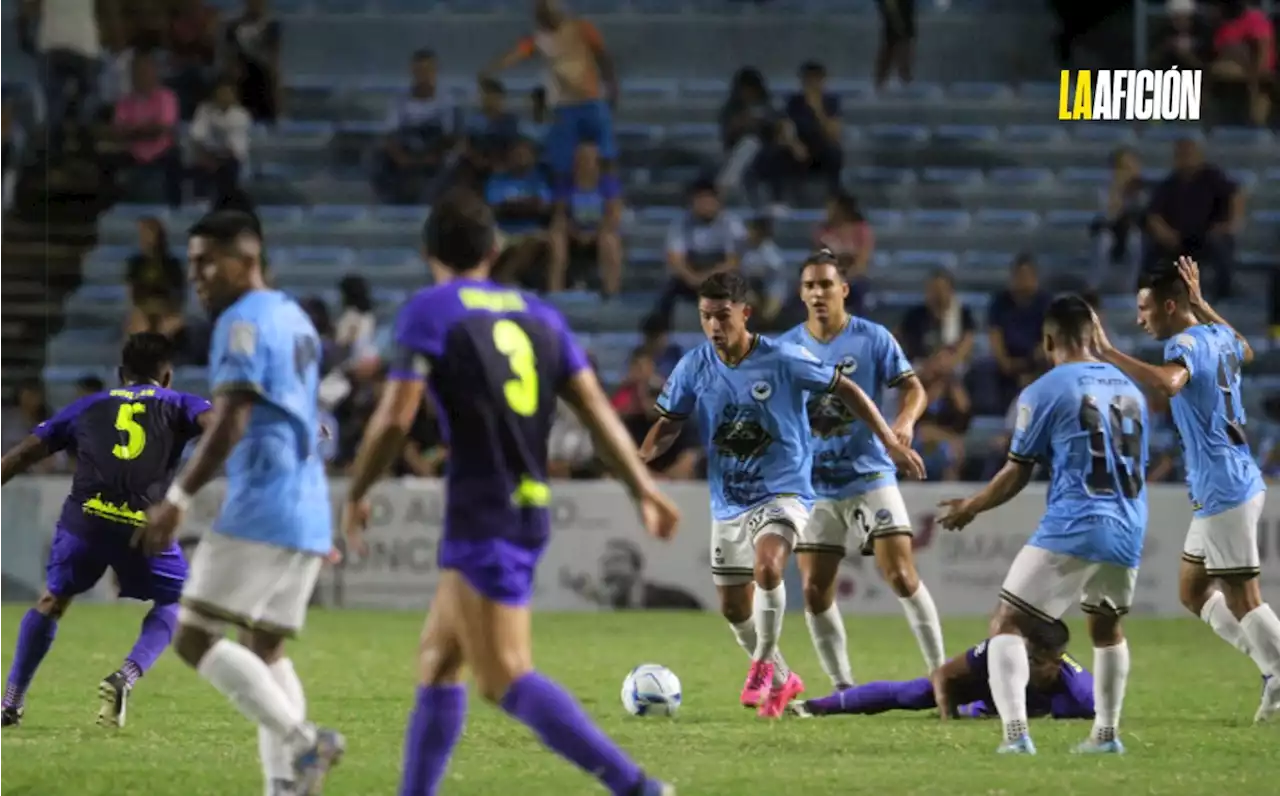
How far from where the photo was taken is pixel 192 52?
2497cm

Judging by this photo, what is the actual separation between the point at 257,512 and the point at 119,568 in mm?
3630

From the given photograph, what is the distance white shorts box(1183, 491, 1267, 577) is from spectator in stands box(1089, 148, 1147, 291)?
10.7 m

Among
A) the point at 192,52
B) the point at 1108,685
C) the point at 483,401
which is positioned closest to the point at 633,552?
the point at 192,52

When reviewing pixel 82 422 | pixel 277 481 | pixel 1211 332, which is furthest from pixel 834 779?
pixel 82 422

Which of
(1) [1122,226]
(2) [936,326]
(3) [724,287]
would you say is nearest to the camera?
(3) [724,287]

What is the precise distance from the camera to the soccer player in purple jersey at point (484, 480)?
23.0ft

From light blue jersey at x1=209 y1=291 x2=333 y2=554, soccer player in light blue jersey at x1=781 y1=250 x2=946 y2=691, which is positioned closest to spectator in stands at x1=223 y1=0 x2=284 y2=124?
soccer player in light blue jersey at x1=781 y1=250 x2=946 y2=691

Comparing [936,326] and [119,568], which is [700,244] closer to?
[936,326]

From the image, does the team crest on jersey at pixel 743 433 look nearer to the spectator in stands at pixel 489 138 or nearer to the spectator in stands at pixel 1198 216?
the spectator in stands at pixel 1198 216

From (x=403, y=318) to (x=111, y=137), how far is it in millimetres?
18131

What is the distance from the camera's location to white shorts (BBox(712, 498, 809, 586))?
37.5 ft

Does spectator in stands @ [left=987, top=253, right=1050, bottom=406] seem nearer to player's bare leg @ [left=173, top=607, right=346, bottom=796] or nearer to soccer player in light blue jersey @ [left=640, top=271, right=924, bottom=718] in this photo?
soccer player in light blue jersey @ [left=640, top=271, right=924, bottom=718]

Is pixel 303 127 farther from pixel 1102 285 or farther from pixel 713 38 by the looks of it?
pixel 1102 285

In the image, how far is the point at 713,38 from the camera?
87.1ft
